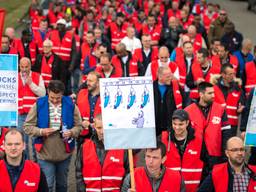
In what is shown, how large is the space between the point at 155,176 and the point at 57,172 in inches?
89.5

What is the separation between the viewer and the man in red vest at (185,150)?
7.82 metres

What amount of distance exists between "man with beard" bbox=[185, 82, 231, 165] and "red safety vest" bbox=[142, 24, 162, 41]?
8.26m

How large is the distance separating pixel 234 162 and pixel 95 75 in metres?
3.14

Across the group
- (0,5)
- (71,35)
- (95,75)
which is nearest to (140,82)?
(95,75)

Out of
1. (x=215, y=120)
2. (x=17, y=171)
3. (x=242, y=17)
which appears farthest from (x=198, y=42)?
(x=242, y=17)

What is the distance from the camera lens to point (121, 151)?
762 centimetres

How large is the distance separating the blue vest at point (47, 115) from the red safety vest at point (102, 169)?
0.93m

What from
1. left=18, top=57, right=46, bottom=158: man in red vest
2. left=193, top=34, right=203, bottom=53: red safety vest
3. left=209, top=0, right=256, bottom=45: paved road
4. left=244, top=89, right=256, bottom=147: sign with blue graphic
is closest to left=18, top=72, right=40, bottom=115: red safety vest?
left=18, top=57, right=46, bottom=158: man in red vest

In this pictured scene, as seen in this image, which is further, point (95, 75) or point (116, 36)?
point (116, 36)

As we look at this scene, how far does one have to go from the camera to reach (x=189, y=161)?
7961 millimetres

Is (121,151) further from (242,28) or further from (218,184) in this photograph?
(242,28)

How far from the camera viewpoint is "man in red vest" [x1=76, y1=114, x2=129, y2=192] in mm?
7617

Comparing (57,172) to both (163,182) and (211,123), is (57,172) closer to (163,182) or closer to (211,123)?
(211,123)

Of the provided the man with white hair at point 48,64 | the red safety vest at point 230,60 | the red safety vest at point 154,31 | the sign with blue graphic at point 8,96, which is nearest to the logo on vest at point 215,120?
the sign with blue graphic at point 8,96
